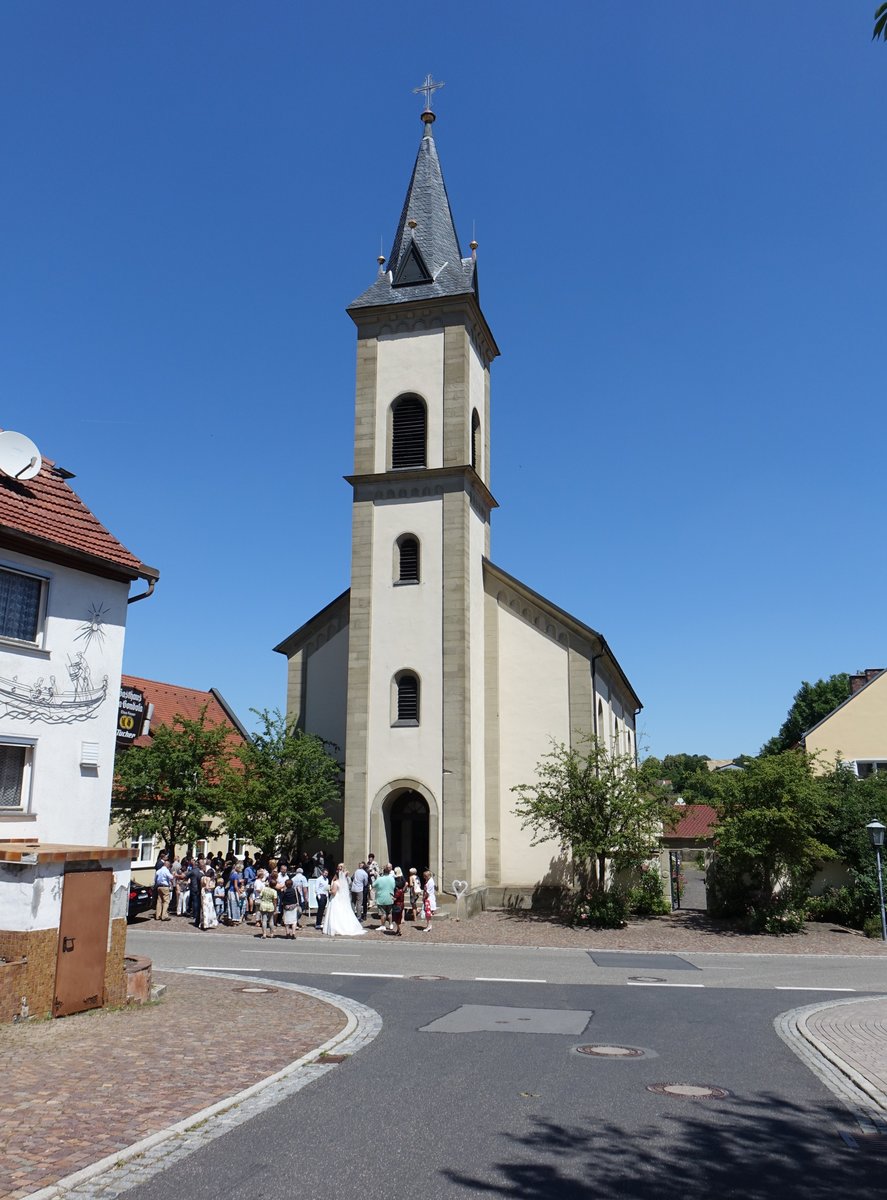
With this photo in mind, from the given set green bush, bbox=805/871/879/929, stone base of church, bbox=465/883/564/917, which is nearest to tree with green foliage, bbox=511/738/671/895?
stone base of church, bbox=465/883/564/917

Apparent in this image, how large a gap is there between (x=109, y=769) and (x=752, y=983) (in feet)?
38.4

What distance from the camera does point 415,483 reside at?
31.1 meters

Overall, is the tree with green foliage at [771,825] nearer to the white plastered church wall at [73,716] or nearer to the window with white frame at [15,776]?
the white plastered church wall at [73,716]

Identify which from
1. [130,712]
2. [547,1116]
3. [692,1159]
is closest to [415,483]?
[130,712]

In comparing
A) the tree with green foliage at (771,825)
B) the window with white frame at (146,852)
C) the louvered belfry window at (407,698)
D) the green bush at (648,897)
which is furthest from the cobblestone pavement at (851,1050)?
the window with white frame at (146,852)

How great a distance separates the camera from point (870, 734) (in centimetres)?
3647

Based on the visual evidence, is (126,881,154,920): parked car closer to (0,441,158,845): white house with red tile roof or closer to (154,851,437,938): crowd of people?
(154,851,437,938): crowd of people

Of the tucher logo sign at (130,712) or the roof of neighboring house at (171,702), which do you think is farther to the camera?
the roof of neighboring house at (171,702)

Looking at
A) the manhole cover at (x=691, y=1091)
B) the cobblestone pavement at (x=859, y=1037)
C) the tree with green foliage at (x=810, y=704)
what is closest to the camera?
the manhole cover at (x=691, y=1091)

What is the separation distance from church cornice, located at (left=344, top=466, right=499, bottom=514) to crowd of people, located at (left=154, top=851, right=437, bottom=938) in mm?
11275

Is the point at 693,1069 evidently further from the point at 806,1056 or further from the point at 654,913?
the point at 654,913

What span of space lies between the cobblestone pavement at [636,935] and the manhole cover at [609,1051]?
38.1 ft

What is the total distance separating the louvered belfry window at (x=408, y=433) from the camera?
31.5 metres

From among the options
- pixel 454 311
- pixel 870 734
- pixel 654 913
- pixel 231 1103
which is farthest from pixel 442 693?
pixel 231 1103
